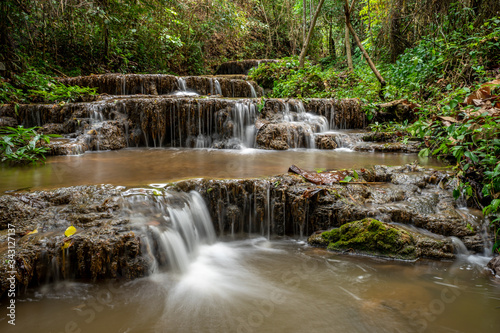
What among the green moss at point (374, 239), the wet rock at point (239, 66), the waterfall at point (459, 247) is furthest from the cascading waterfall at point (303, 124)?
the wet rock at point (239, 66)

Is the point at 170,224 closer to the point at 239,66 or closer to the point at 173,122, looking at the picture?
the point at 173,122

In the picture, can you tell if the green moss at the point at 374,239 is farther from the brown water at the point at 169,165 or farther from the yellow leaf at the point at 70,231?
the yellow leaf at the point at 70,231

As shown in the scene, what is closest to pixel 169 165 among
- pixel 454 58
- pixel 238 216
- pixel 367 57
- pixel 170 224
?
pixel 238 216

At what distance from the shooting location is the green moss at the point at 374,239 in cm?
283

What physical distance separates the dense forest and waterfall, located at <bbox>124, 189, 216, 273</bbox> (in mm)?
2764

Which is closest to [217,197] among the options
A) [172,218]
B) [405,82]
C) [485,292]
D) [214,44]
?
[172,218]

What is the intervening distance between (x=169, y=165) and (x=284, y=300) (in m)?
3.06

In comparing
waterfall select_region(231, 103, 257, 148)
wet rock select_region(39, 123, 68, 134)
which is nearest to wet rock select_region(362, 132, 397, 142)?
waterfall select_region(231, 103, 257, 148)

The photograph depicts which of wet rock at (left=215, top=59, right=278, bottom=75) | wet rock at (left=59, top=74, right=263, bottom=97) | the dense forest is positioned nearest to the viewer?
the dense forest

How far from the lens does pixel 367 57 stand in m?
7.56

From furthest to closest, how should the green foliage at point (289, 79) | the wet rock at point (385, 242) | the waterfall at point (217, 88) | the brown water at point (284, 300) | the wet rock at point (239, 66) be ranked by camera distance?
the wet rock at point (239, 66), the waterfall at point (217, 88), the green foliage at point (289, 79), the wet rock at point (385, 242), the brown water at point (284, 300)

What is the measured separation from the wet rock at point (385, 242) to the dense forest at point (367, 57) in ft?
1.91

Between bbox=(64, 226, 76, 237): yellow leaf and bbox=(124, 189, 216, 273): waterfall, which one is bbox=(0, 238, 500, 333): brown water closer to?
bbox=(124, 189, 216, 273): waterfall

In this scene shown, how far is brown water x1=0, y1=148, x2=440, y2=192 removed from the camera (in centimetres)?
360
